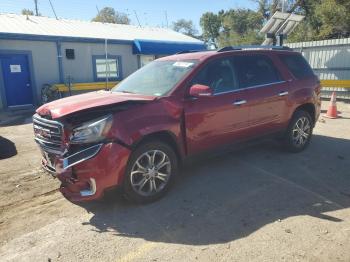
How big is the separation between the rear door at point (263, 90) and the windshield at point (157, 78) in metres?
0.95

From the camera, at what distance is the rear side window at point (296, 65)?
6.09 metres

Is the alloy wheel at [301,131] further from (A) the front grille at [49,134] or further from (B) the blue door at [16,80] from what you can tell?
(B) the blue door at [16,80]

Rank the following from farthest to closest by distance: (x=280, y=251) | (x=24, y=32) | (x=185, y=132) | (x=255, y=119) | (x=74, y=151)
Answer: (x=24, y=32) → (x=255, y=119) → (x=185, y=132) → (x=74, y=151) → (x=280, y=251)

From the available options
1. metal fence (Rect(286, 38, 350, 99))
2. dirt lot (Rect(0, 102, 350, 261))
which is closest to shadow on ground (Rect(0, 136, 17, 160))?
dirt lot (Rect(0, 102, 350, 261))

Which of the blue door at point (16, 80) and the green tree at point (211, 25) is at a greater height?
the green tree at point (211, 25)

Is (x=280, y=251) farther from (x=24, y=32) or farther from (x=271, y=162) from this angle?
(x=24, y=32)

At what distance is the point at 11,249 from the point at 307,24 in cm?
3296

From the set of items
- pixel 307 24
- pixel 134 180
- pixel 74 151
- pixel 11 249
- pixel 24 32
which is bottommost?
pixel 11 249

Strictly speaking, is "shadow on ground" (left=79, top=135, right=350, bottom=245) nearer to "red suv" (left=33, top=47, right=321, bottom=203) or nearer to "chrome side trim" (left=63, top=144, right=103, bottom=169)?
"red suv" (left=33, top=47, right=321, bottom=203)

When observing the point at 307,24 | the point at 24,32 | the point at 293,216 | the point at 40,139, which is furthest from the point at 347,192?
the point at 307,24

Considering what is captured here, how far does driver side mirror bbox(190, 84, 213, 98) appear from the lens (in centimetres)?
434

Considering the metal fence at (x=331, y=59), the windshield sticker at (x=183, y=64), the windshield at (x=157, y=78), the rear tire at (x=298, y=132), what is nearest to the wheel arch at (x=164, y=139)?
the windshield at (x=157, y=78)

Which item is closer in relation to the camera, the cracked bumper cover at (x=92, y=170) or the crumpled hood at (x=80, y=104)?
the cracked bumper cover at (x=92, y=170)

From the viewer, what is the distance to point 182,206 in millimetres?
4203
